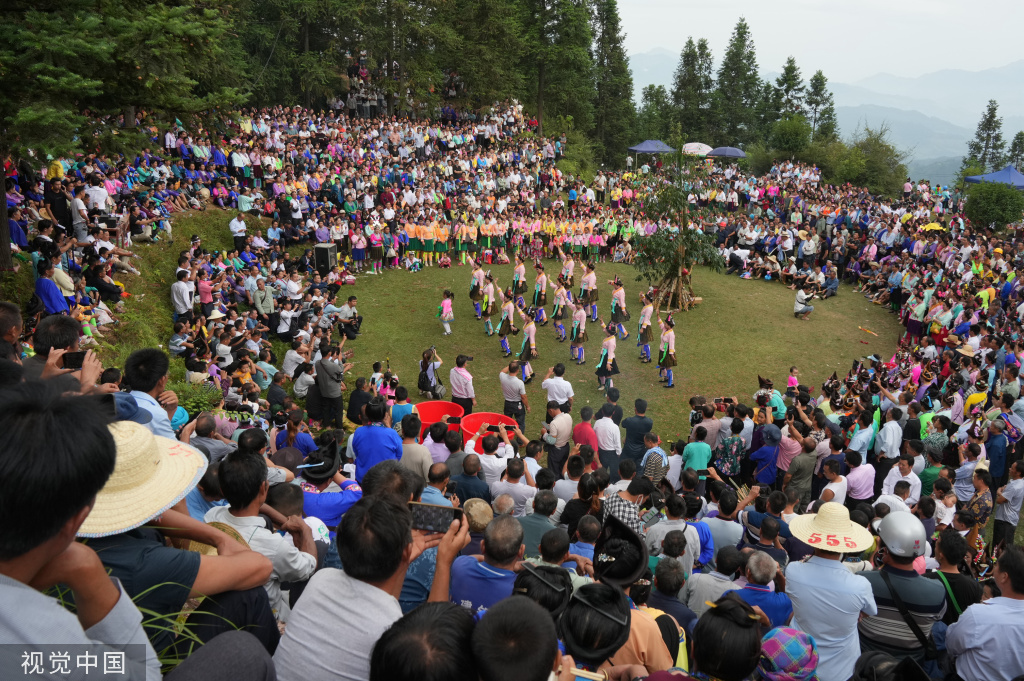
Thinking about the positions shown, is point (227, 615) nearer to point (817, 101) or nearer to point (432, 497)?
point (432, 497)

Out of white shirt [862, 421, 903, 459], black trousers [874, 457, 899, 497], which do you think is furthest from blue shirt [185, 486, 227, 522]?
white shirt [862, 421, 903, 459]

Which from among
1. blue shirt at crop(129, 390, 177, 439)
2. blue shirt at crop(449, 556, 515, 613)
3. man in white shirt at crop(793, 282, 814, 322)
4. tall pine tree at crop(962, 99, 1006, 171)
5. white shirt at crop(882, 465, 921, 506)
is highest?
tall pine tree at crop(962, 99, 1006, 171)

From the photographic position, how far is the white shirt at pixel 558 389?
10156mm

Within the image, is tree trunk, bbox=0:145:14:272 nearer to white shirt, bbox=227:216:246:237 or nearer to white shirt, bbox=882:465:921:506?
white shirt, bbox=227:216:246:237

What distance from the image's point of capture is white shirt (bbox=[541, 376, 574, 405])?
33.3 ft

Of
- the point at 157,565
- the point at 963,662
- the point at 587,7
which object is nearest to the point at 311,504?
the point at 157,565

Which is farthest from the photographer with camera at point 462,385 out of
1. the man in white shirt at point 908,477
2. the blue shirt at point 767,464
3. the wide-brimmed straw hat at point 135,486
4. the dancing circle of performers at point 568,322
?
the wide-brimmed straw hat at point 135,486

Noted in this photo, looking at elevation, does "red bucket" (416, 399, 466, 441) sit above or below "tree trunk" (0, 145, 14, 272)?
below

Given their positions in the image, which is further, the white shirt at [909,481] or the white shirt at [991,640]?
the white shirt at [909,481]

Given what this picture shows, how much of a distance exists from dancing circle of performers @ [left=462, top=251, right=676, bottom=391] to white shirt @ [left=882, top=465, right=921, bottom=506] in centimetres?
572

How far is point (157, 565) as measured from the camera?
94.5 inches

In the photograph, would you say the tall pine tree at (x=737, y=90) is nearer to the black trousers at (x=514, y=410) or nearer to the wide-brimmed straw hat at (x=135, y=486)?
the black trousers at (x=514, y=410)

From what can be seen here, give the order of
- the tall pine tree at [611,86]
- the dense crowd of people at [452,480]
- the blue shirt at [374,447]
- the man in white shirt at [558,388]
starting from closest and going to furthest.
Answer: the dense crowd of people at [452,480] → the blue shirt at [374,447] → the man in white shirt at [558,388] → the tall pine tree at [611,86]

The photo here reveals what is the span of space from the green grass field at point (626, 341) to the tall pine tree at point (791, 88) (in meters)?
30.9
